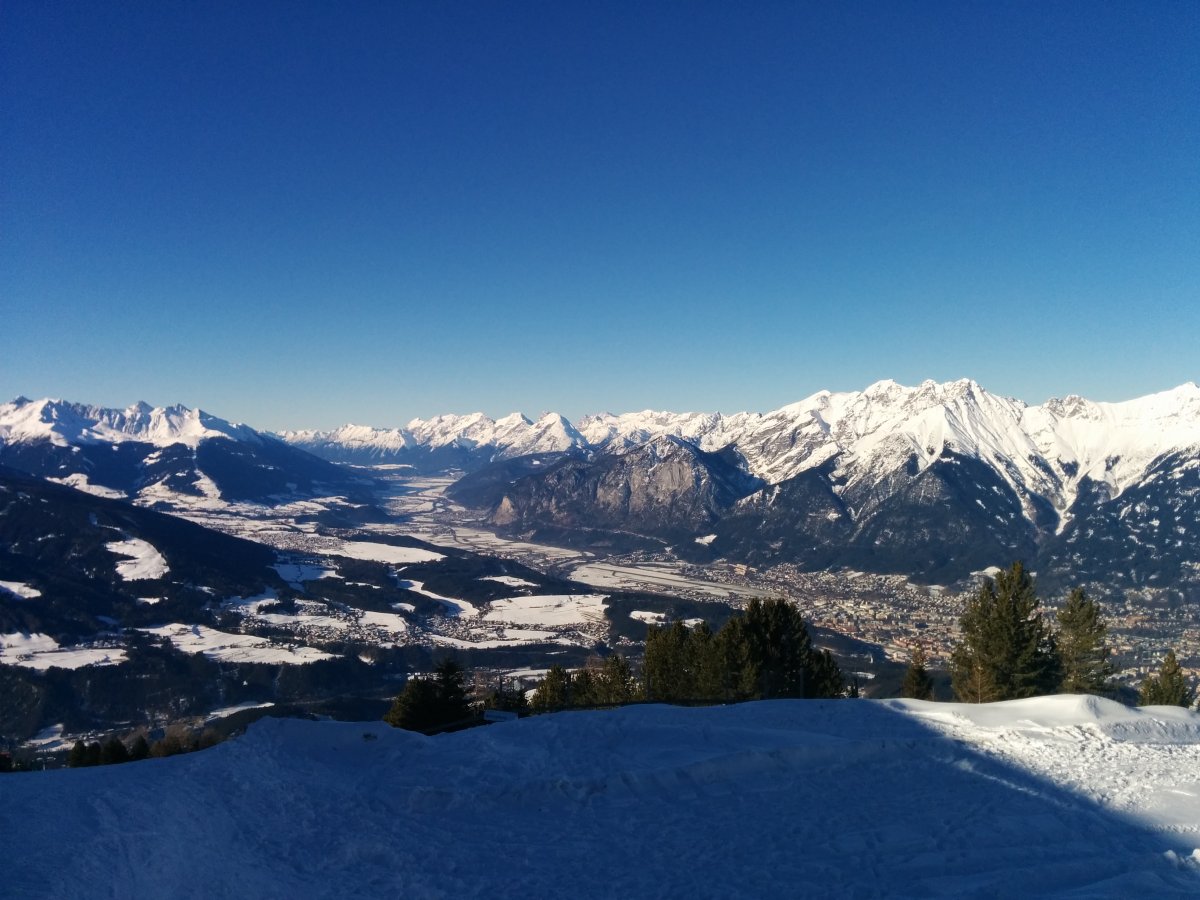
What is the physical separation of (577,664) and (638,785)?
97804 millimetres

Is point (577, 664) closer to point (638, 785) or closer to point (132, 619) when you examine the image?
point (132, 619)

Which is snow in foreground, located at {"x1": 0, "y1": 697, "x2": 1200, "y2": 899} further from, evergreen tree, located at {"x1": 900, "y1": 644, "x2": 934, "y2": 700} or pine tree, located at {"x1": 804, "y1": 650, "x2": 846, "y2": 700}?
evergreen tree, located at {"x1": 900, "y1": 644, "x2": 934, "y2": 700}

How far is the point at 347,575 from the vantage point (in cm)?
17938

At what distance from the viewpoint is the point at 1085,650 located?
3906 centimetres

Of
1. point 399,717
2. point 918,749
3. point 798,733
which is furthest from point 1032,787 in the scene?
point 399,717

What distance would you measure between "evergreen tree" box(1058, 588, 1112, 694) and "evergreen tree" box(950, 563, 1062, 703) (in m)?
2.21

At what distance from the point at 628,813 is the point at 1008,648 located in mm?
28963

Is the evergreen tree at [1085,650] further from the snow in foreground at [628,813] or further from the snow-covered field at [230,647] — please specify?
the snow-covered field at [230,647]

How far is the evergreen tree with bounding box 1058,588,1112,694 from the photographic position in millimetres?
38688

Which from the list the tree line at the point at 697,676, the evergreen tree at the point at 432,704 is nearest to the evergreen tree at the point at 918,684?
the tree line at the point at 697,676

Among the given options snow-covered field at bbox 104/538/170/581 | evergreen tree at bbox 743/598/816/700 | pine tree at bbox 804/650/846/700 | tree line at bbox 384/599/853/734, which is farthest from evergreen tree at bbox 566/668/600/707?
snow-covered field at bbox 104/538/170/581

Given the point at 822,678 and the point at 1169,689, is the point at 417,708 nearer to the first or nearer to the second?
the point at 822,678

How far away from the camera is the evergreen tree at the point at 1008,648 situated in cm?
3553

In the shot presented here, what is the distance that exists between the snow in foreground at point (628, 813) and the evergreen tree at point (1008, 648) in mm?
14189
